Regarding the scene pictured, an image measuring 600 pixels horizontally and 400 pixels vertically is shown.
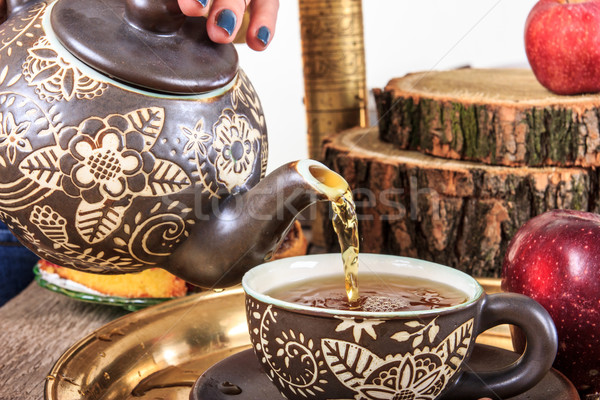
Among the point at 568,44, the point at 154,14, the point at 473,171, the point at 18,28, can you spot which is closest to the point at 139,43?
the point at 154,14

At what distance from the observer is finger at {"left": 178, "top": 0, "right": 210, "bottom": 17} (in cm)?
64

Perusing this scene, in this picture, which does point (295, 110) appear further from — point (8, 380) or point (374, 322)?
point (374, 322)

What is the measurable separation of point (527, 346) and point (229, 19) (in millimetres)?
401

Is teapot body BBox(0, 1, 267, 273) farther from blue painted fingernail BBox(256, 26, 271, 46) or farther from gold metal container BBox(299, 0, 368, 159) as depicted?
gold metal container BBox(299, 0, 368, 159)

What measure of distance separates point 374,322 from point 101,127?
0.98 feet

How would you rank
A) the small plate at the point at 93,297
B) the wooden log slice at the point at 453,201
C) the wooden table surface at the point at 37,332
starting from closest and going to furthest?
the wooden table surface at the point at 37,332, the small plate at the point at 93,297, the wooden log slice at the point at 453,201

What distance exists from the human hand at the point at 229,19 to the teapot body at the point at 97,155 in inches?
2.3

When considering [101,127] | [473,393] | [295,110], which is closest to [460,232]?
[473,393]

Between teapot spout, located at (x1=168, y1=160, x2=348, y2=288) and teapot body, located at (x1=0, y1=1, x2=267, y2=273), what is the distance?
17 millimetres

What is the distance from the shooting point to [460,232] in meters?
1.16

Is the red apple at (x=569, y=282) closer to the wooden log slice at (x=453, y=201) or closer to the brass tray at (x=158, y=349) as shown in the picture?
the brass tray at (x=158, y=349)

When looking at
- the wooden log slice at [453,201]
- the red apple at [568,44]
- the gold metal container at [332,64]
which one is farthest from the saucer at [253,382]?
the gold metal container at [332,64]

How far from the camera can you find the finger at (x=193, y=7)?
2.11ft

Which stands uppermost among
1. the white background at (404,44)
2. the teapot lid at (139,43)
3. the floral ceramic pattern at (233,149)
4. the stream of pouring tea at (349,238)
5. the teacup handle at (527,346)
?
the teapot lid at (139,43)
